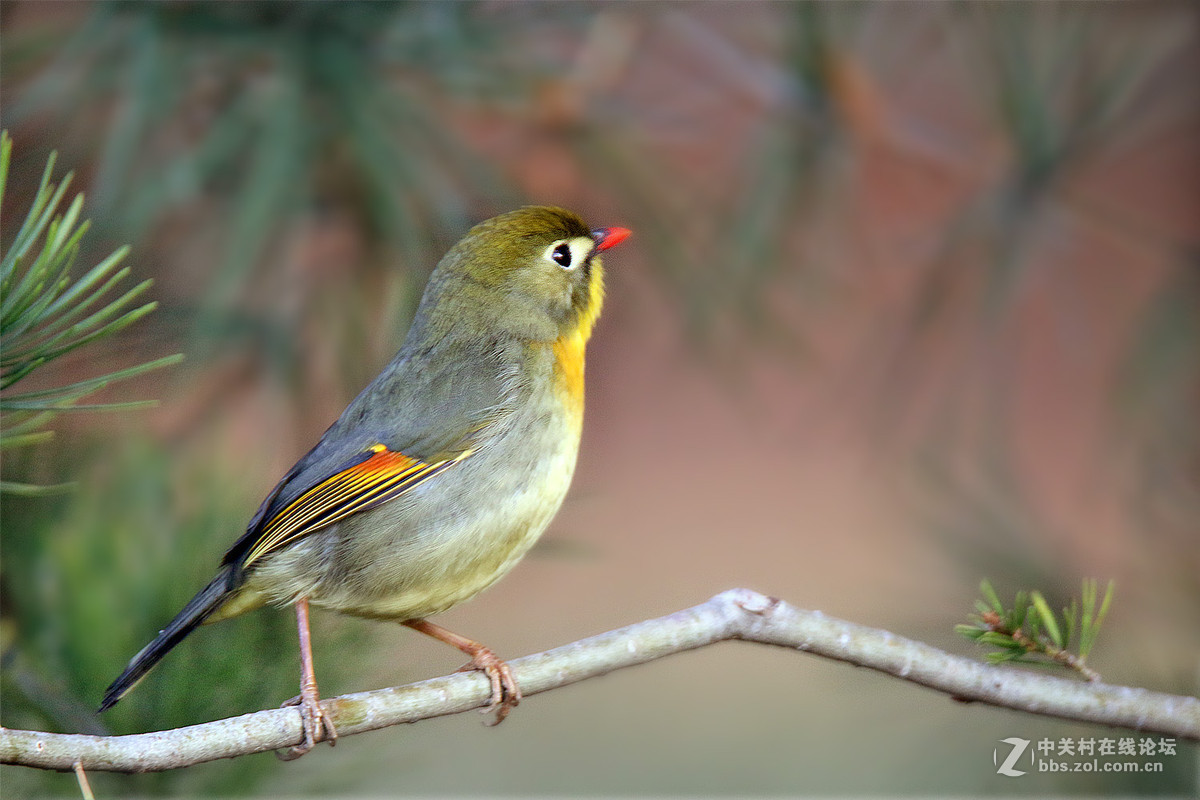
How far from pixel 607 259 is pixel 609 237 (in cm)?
35

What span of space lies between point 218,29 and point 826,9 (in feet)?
3.30

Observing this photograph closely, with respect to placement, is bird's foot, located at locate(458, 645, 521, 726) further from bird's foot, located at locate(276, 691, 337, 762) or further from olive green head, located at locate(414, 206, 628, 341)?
olive green head, located at locate(414, 206, 628, 341)

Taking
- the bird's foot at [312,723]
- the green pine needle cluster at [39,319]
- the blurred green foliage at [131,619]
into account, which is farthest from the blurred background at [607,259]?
the green pine needle cluster at [39,319]

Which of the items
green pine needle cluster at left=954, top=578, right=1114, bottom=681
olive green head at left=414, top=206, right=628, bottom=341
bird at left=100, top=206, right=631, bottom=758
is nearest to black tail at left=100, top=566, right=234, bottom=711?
bird at left=100, top=206, right=631, bottom=758

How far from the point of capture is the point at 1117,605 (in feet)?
6.33

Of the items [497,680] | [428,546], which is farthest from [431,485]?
[497,680]

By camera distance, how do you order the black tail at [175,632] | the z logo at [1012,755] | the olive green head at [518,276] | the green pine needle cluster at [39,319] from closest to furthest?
the green pine needle cluster at [39,319] < the black tail at [175,632] < the olive green head at [518,276] < the z logo at [1012,755]

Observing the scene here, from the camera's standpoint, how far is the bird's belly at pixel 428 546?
1421mm

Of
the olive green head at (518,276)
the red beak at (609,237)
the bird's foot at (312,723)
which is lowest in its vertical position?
the bird's foot at (312,723)

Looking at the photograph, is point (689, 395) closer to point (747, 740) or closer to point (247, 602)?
point (747, 740)

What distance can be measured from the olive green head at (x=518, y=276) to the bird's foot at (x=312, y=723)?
56 cm

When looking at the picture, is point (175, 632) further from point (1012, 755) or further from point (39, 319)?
point (1012, 755)

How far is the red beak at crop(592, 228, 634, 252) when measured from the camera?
164 centimetres

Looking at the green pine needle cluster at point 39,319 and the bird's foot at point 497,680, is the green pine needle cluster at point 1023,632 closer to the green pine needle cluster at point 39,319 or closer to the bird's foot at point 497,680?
the bird's foot at point 497,680
